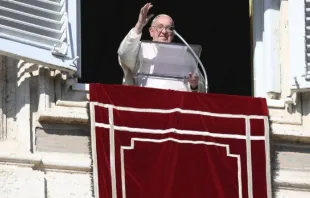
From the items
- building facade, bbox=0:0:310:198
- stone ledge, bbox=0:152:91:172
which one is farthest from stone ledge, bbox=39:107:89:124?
stone ledge, bbox=0:152:91:172

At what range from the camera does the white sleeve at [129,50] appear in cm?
1321

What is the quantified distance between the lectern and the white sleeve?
0.05 meters

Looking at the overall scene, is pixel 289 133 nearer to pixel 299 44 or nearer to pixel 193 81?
pixel 299 44

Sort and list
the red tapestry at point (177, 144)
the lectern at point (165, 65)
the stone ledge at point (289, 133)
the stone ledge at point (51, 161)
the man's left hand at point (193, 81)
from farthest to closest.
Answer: the lectern at point (165, 65) → the man's left hand at point (193, 81) → the stone ledge at point (289, 133) → the red tapestry at point (177, 144) → the stone ledge at point (51, 161)

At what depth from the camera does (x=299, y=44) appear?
13.2 metres

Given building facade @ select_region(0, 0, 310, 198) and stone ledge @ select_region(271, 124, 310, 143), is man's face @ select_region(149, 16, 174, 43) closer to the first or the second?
building facade @ select_region(0, 0, 310, 198)

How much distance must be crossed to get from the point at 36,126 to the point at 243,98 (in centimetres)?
123

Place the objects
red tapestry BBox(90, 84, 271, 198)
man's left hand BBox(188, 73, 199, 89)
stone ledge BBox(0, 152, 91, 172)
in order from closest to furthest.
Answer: stone ledge BBox(0, 152, 91, 172)
red tapestry BBox(90, 84, 271, 198)
man's left hand BBox(188, 73, 199, 89)

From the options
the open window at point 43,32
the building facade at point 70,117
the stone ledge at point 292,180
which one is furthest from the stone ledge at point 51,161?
the stone ledge at point 292,180

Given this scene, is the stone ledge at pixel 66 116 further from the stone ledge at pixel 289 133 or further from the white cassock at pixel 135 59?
the stone ledge at pixel 289 133

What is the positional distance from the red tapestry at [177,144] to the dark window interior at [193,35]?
137 cm

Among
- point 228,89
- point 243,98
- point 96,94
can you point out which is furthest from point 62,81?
point 228,89

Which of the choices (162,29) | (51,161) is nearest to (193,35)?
(162,29)

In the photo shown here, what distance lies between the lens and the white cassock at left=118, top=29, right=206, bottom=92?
13.2 meters
